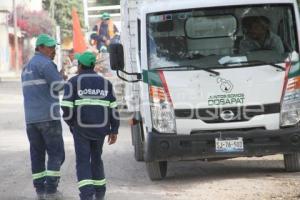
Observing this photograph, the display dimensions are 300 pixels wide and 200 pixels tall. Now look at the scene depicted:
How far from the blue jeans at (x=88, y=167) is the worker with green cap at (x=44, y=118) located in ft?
1.67

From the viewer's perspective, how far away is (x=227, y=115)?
371 inches

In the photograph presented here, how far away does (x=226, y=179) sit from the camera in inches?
389

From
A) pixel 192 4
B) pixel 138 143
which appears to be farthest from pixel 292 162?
pixel 192 4

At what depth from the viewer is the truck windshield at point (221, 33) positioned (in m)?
9.62

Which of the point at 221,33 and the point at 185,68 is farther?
the point at 221,33

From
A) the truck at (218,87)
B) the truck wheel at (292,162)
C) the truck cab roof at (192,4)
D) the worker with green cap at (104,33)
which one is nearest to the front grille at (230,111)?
the truck at (218,87)

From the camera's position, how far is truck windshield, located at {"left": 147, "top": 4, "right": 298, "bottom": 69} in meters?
9.62

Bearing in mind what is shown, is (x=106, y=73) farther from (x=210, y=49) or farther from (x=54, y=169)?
(x=54, y=169)

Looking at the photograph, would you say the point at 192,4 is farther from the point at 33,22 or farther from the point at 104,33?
the point at 33,22

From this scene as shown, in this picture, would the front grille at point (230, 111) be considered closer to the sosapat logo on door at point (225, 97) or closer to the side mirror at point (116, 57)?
the sosapat logo on door at point (225, 97)

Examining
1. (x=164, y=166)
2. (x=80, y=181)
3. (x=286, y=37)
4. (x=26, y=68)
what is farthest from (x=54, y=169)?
(x=286, y=37)

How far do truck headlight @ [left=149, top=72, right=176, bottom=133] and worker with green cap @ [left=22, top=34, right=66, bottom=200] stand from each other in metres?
1.38

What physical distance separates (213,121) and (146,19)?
1644 millimetres

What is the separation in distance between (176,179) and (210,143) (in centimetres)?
106
